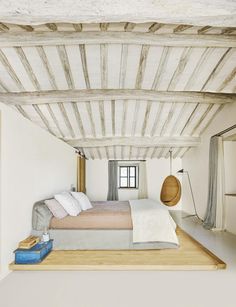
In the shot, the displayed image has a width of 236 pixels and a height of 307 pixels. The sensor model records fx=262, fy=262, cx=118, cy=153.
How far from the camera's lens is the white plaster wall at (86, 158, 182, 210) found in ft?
30.3

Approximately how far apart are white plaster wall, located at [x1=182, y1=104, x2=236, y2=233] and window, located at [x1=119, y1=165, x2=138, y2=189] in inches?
69.1

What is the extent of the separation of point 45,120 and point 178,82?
3.05 m

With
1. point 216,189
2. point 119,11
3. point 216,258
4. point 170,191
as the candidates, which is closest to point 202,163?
point 216,189

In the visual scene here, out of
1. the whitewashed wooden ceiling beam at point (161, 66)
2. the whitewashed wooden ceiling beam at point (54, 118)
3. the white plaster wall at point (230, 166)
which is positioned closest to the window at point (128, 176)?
the whitewashed wooden ceiling beam at point (54, 118)

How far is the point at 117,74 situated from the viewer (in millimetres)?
4273

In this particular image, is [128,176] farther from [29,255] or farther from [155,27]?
[155,27]

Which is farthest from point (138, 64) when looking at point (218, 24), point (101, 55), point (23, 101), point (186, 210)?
point (186, 210)

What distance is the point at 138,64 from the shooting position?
401cm

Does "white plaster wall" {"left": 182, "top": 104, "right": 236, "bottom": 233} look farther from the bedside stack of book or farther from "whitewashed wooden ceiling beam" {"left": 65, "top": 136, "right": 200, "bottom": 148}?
the bedside stack of book

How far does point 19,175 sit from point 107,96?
2.20 m

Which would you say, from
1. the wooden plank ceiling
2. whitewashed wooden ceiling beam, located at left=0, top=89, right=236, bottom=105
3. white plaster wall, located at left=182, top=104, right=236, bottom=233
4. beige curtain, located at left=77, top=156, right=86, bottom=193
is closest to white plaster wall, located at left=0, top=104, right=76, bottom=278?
whitewashed wooden ceiling beam, located at left=0, top=89, right=236, bottom=105

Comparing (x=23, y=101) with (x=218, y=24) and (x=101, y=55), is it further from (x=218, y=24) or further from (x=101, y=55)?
(x=218, y=24)

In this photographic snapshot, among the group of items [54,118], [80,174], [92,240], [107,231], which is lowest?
[92,240]

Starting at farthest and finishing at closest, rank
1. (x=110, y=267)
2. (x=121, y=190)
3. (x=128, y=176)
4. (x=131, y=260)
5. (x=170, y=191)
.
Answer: (x=128, y=176), (x=121, y=190), (x=170, y=191), (x=131, y=260), (x=110, y=267)
